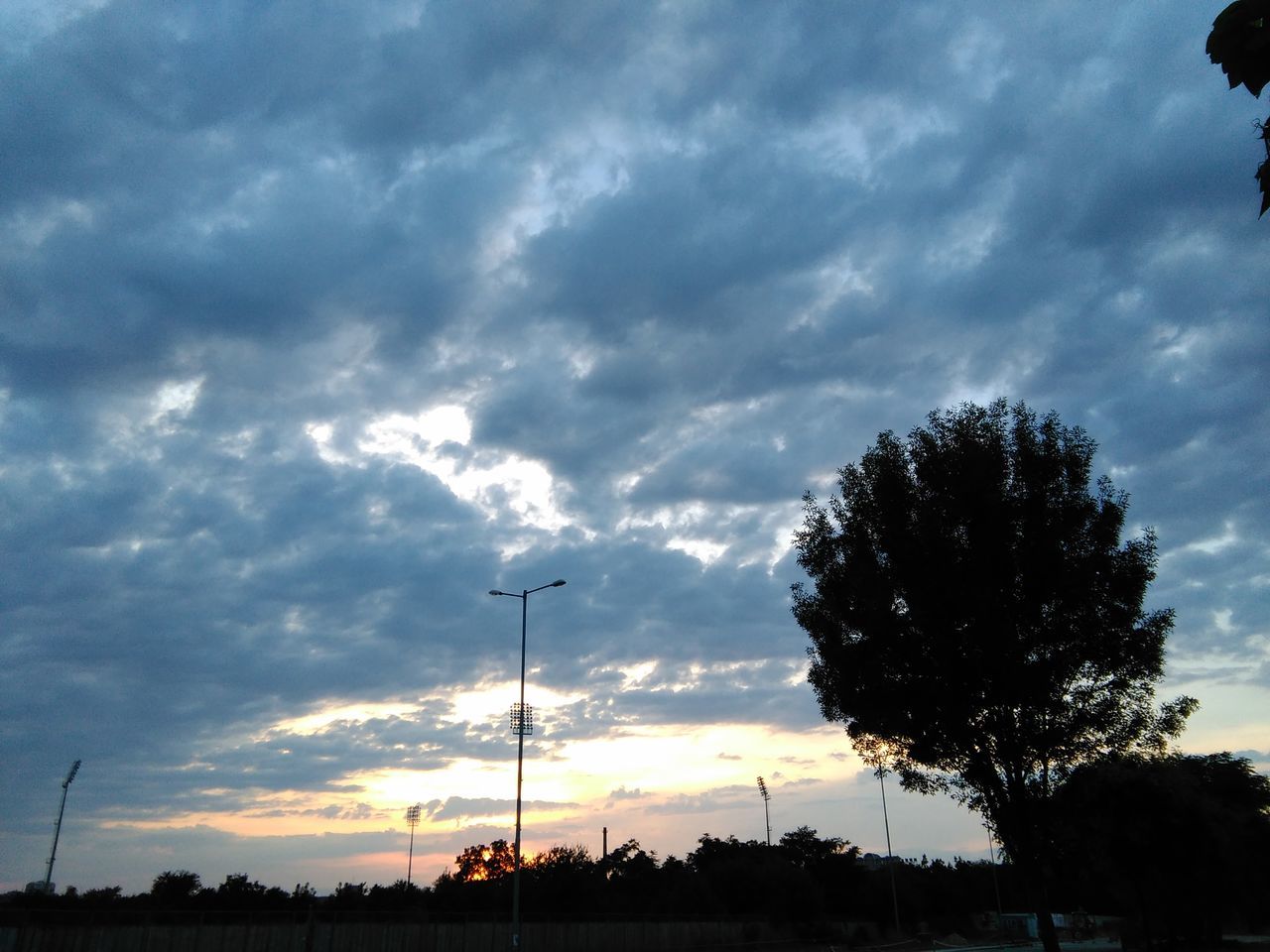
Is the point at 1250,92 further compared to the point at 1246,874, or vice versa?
the point at 1246,874

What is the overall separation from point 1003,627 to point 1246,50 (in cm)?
2368

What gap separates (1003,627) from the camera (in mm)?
25391

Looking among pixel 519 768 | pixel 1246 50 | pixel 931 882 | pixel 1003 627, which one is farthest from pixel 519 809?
pixel 931 882

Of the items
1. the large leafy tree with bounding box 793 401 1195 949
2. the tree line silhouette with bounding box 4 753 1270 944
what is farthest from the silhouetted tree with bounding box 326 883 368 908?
the large leafy tree with bounding box 793 401 1195 949

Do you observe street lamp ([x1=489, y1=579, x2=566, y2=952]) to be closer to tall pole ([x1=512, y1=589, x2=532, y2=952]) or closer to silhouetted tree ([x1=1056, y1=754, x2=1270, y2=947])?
tall pole ([x1=512, y1=589, x2=532, y2=952])

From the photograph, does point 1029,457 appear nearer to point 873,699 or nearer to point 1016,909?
point 873,699

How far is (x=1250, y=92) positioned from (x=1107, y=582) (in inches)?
981

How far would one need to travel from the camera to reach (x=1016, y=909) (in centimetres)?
16550

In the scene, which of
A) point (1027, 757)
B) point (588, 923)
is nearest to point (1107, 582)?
point (1027, 757)

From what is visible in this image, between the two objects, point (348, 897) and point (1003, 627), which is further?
point (348, 897)

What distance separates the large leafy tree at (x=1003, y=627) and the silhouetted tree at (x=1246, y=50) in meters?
23.2

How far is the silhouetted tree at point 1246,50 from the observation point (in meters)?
3.93

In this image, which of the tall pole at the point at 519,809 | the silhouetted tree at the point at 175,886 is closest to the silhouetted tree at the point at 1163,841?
the tall pole at the point at 519,809

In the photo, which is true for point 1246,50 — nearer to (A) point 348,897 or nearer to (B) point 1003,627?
(B) point 1003,627
